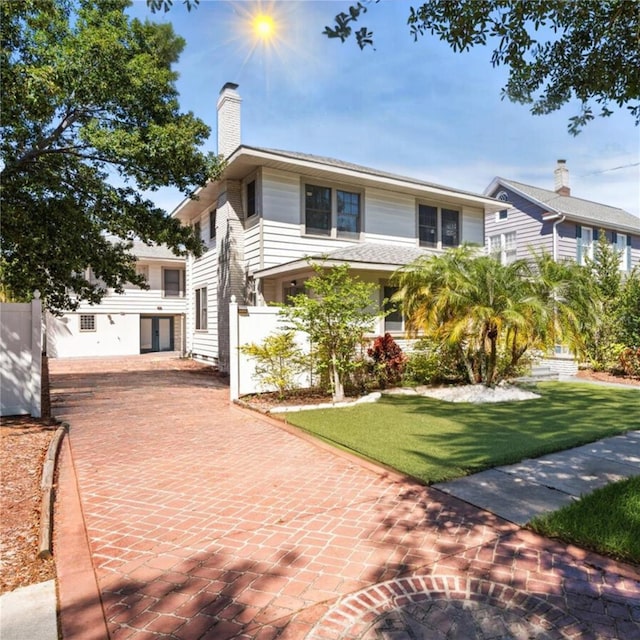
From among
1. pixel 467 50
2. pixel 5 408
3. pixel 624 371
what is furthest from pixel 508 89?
pixel 624 371

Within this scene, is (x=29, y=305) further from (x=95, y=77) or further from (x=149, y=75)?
(x=149, y=75)

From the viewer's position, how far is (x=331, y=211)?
46.5 ft

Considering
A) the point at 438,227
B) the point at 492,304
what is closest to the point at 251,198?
the point at 438,227

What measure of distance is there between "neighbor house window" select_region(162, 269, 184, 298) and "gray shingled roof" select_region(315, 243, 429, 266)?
17.2 metres

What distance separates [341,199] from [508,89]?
9.59 metres

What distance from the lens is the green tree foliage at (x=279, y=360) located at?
10.2 m

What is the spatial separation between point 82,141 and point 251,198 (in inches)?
196

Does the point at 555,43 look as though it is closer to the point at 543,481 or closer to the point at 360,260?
the point at 543,481

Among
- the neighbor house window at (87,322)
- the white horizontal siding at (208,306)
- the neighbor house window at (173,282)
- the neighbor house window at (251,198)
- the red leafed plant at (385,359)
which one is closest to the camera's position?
the red leafed plant at (385,359)

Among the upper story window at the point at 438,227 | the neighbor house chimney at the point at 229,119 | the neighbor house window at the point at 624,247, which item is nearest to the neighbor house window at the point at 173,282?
the neighbor house chimney at the point at 229,119

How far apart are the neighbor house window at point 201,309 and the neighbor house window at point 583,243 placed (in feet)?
53.0

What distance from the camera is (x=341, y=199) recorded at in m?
14.3

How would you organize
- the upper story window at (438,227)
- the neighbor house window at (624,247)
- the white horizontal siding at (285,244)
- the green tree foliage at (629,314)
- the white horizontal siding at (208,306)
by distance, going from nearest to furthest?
the white horizontal siding at (285,244) < the green tree foliage at (629,314) < the upper story window at (438,227) < the white horizontal siding at (208,306) < the neighbor house window at (624,247)

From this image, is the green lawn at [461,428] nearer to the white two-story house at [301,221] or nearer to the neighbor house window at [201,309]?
the white two-story house at [301,221]
